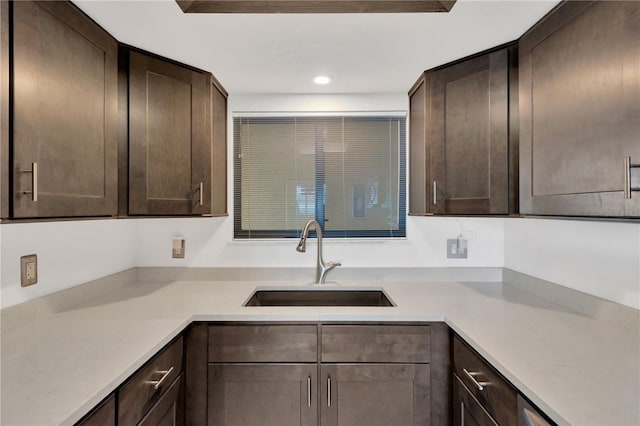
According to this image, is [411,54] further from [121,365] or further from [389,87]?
[121,365]

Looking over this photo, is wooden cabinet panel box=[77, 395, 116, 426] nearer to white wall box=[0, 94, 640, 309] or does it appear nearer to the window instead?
white wall box=[0, 94, 640, 309]

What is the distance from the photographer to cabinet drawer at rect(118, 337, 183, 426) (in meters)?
0.94

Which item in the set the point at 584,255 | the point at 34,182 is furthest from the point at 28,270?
the point at 584,255

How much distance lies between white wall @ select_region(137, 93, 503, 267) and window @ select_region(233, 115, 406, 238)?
0.06 meters

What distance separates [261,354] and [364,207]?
1.08 metres

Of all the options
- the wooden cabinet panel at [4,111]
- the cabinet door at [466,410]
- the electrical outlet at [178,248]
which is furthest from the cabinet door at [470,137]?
the wooden cabinet panel at [4,111]

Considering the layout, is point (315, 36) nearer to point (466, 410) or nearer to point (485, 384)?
point (485, 384)

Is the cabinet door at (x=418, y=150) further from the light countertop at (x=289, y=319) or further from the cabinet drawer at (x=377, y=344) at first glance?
the cabinet drawer at (x=377, y=344)

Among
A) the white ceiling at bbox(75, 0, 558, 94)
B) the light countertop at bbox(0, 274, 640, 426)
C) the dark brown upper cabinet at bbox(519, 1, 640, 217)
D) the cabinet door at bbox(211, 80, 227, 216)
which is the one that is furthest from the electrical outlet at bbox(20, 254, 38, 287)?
the dark brown upper cabinet at bbox(519, 1, 640, 217)

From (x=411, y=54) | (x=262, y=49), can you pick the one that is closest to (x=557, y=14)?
(x=411, y=54)

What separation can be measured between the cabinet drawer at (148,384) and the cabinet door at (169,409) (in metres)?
0.02

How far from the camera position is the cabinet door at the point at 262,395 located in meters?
1.40

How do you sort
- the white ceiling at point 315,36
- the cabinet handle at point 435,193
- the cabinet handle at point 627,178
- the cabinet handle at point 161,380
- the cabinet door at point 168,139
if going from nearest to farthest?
the cabinet handle at point 627,178 → the cabinet handle at point 161,380 → the white ceiling at point 315,36 → the cabinet door at point 168,139 → the cabinet handle at point 435,193

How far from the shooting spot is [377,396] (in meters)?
1.40
